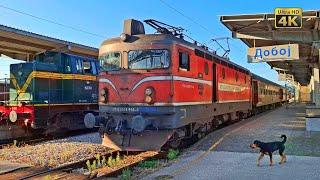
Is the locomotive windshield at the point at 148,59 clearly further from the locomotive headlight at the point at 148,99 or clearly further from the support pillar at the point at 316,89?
the support pillar at the point at 316,89

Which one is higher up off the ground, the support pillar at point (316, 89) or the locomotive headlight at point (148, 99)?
the support pillar at point (316, 89)

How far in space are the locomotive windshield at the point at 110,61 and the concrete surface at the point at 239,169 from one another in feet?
11.1

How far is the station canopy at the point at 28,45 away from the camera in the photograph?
21266 millimetres

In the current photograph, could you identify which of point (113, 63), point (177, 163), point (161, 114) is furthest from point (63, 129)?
point (177, 163)

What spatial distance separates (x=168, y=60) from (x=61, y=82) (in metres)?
7.36

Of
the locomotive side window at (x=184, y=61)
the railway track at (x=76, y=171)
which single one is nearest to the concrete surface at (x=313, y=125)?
Answer: the locomotive side window at (x=184, y=61)

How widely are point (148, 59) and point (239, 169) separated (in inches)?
160

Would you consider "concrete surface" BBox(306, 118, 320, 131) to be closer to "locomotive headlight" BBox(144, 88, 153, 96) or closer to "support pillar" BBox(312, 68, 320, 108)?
"support pillar" BBox(312, 68, 320, 108)

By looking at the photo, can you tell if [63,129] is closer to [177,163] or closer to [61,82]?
[61,82]

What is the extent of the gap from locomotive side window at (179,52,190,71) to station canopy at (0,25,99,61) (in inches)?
Answer: 486

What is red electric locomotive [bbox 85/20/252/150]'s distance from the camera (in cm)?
1066

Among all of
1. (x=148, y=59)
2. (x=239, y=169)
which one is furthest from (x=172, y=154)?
(x=148, y=59)

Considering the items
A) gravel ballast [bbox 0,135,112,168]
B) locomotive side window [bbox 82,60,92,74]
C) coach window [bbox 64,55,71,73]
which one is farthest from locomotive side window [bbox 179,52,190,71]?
locomotive side window [bbox 82,60,92,74]

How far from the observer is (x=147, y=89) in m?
10.8
